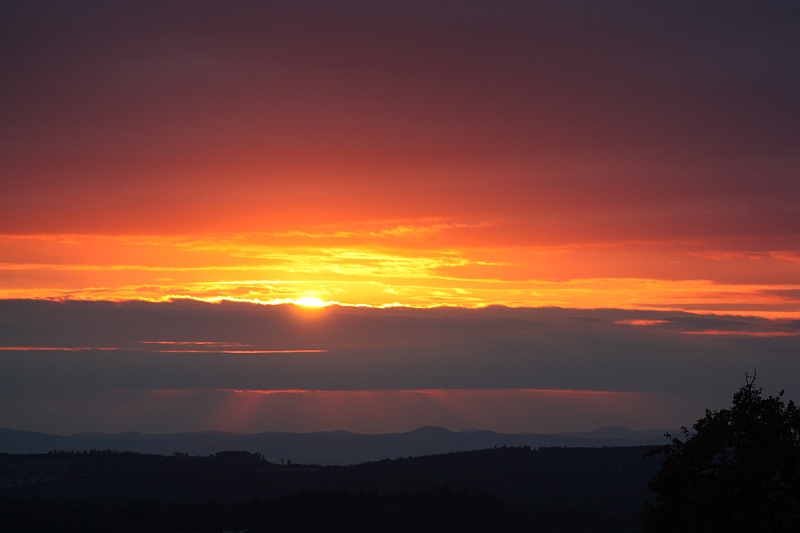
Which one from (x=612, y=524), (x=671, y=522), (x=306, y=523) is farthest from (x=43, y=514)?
(x=671, y=522)

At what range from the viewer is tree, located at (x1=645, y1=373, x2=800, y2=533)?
39.3 meters

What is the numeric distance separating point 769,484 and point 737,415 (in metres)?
3.62

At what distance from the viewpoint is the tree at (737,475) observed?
39.3m

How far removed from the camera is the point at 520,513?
193 meters

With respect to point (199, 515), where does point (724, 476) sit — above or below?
above

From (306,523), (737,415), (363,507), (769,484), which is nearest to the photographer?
(769,484)

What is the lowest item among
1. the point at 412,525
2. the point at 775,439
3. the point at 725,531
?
the point at 412,525

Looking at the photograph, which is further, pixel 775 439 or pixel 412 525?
pixel 412 525

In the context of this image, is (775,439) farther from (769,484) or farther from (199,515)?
(199,515)

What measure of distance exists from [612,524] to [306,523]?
58.4 metres

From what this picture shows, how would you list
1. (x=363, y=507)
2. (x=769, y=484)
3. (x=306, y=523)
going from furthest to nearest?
1. (x=363, y=507)
2. (x=306, y=523)
3. (x=769, y=484)

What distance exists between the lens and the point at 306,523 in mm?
186125

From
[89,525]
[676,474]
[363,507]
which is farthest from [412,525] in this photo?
[676,474]

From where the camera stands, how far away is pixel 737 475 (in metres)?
39.5
